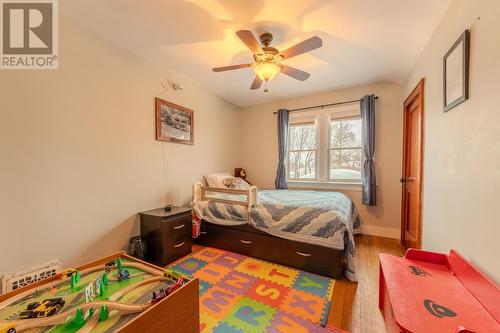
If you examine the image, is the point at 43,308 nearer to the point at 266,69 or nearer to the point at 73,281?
the point at 73,281

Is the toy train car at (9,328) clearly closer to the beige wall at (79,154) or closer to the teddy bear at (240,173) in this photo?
the beige wall at (79,154)

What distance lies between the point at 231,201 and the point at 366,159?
233 cm

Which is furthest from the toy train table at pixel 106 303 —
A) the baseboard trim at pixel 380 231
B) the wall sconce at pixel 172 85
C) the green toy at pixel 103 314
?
the baseboard trim at pixel 380 231

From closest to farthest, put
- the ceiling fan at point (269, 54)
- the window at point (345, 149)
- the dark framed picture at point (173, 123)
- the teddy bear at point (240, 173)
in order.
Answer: the ceiling fan at point (269, 54) < the dark framed picture at point (173, 123) < the window at point (345, 149) < the teddy bear at point (240, 173)

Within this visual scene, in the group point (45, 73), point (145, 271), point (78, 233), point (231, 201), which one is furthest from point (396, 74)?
point (78, 233)

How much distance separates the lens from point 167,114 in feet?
8.97

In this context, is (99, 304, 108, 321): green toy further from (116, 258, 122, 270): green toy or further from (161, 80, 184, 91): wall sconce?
(161, 80, 184, 91): wall sconce

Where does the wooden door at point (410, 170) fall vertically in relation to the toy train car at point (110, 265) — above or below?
above

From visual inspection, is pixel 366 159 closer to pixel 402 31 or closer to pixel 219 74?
pixel 402 31

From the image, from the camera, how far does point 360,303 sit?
5.39 feet

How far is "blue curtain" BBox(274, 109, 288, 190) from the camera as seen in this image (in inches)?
153

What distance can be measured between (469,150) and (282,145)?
2809 mm

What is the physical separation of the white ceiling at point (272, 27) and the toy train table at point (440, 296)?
1.97 meters

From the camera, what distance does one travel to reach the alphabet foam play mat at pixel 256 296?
4.67ft
